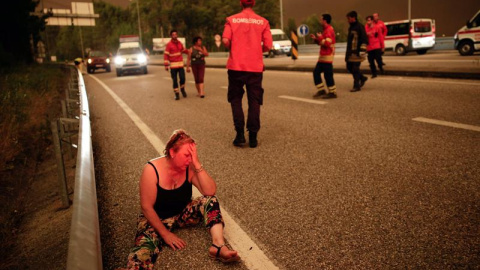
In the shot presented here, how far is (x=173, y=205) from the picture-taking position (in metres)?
3.19

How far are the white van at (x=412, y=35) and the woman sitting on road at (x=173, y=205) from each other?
26995 millimetres

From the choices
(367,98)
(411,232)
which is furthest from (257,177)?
(367,98)

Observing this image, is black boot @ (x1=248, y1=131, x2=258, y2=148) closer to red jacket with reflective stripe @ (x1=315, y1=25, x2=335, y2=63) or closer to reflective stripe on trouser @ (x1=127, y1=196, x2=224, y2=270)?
reflective stripe on trouser @ (x1=127, y1=196, x2=224, y2=270)

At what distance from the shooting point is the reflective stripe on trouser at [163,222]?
8.95 ft

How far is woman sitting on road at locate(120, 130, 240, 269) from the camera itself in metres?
2.81

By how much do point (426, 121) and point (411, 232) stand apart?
14.1 feet

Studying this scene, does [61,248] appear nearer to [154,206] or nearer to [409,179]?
[154,206]

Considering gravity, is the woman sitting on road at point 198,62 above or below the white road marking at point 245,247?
above

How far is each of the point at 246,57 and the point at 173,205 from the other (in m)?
3.28

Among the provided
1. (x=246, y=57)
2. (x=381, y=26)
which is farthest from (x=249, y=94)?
(x=381, y=26)

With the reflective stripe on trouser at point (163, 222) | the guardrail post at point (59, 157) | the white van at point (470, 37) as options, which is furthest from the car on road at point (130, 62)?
the reflective stripe on trouser at point (163, 222)

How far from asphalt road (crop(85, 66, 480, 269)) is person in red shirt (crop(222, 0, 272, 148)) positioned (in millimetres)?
426

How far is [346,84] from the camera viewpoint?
42.3 feet

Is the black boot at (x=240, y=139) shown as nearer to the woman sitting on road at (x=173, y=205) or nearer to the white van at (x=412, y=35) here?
the woman sitting on road at (x=173, y=205)
